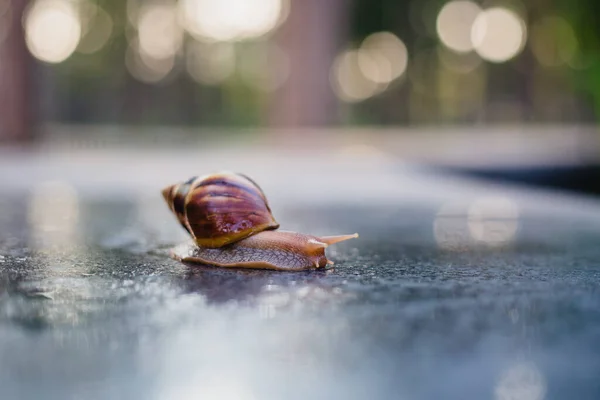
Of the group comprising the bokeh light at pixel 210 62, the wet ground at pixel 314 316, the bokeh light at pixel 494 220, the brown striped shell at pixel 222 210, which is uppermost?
the bokeh light at pixel 210 62

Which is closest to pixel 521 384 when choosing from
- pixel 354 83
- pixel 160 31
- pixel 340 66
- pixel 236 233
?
pixel 236 233

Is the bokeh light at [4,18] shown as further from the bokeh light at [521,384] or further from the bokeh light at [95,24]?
the bokeh light at [521,384]

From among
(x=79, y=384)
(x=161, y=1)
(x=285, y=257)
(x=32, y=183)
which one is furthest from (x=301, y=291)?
(x=161, y=1)

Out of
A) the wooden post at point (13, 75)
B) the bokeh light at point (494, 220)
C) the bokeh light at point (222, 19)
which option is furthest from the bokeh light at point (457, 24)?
the bokeh light at point (494, 220)

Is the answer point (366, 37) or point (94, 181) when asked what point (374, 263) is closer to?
point (94, 181)

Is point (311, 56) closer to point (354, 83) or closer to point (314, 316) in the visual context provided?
point (354, 83)

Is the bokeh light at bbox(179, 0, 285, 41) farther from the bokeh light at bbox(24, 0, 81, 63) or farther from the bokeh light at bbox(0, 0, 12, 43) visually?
the bokeh light at bbox(0, 0, 12, 43)
